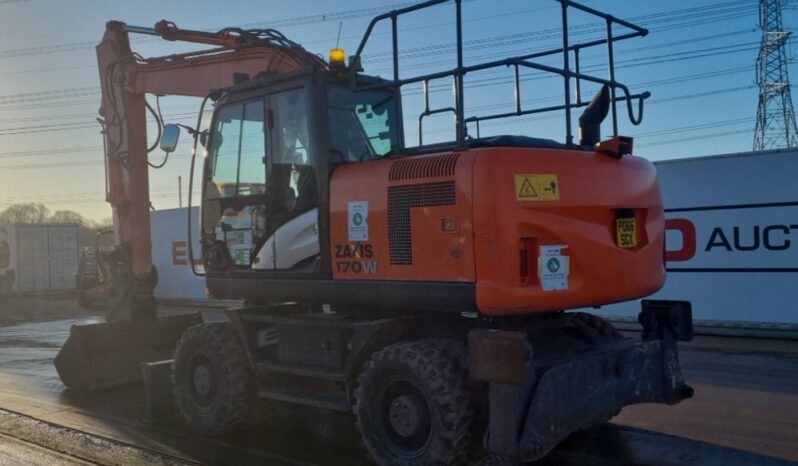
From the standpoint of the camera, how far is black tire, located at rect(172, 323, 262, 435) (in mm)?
6488

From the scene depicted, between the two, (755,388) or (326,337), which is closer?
(326,337)

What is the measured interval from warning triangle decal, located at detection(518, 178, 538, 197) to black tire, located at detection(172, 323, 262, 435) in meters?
3.07

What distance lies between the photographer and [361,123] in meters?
6.32

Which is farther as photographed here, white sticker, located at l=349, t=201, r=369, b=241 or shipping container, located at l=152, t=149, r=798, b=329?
shipping container, located at l=152, t=149, r=798, b=329

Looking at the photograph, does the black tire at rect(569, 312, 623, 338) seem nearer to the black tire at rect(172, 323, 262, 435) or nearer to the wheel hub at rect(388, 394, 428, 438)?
the wheel hub at rect(388, 394, 428, 438)

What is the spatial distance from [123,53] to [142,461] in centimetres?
529

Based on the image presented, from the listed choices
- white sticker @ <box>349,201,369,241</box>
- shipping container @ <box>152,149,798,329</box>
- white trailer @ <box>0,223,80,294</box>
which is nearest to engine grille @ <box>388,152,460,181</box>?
white sticker @ <box>349,201,369,241</box>

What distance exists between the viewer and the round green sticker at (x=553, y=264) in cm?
481

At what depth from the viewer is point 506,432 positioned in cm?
461

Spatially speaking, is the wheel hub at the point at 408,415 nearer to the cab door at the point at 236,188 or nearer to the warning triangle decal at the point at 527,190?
the warning triangle decal at the point at 527,190

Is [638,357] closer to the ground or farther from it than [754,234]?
closer to the ground

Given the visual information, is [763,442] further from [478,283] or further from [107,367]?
[107,367]

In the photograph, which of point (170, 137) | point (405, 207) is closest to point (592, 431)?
point (405, 207)

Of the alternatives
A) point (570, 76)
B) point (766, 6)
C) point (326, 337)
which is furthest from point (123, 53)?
point (766, 6)
